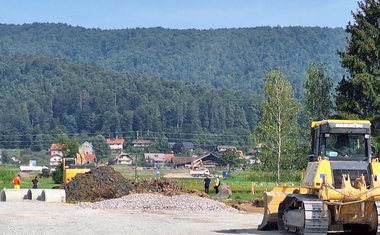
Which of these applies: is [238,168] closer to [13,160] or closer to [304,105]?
[13,160]

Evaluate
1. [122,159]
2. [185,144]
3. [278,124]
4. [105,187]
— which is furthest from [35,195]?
[185,144]

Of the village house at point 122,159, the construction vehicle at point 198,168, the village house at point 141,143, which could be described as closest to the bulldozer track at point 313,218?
the construction vehicle at point 198,168

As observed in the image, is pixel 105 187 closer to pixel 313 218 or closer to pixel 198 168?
pixel 313 218

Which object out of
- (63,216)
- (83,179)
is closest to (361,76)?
(83,179)

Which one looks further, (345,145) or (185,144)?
(185,144)

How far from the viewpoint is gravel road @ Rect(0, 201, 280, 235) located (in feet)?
78.3

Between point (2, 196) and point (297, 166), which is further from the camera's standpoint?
point (297, 166)

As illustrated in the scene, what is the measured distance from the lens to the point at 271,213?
76.8 ft

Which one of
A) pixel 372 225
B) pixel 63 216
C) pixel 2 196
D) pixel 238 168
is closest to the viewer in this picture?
pixel 372 225

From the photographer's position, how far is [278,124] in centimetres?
7438

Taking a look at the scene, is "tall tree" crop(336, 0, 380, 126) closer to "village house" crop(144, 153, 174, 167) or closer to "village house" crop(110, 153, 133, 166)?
"village house" crop(110, 153, 133, 166)

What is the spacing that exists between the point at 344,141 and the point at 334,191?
2763mm

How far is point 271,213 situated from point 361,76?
37.2 metres

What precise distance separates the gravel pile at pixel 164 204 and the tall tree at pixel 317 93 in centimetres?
3596
